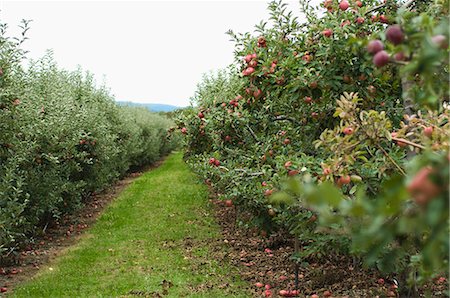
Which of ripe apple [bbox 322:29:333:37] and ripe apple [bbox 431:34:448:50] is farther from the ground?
ripe apple [bbox 322:29:333:37]

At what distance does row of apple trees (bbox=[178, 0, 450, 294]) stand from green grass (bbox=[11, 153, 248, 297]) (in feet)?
3.83

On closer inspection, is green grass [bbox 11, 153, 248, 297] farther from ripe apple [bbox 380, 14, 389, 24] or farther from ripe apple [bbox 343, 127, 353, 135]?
ripe apple [bbox 380, 14, 389, 24]

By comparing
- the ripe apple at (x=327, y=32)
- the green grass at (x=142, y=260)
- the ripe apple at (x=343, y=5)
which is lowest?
the green grass at (x=142, y=260)

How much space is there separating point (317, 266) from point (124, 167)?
12.5 metres

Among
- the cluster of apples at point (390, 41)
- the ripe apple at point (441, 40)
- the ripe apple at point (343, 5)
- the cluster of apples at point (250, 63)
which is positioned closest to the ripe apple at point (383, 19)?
the ripe apple at point (343, 5)

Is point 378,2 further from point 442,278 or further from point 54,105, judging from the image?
point 54,105

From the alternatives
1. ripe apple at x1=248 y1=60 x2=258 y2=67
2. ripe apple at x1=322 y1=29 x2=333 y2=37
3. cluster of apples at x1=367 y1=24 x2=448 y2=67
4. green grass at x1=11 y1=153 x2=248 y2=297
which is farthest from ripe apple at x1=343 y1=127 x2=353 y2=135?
green grass at x1=11 y1=153 x2=248 y2=297

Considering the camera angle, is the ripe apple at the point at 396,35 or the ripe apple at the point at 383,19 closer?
the ripe apple at the point at 396,35

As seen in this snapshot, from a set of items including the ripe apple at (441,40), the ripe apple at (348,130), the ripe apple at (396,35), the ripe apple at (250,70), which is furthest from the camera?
the ripe apple at (250,70)

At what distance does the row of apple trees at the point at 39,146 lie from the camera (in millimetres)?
6414

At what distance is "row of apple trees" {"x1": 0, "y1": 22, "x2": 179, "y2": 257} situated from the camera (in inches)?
253

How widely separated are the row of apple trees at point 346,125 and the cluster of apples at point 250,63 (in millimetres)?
13

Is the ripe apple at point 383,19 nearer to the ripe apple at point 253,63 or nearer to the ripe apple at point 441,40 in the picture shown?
the ripe apple at point 253,63

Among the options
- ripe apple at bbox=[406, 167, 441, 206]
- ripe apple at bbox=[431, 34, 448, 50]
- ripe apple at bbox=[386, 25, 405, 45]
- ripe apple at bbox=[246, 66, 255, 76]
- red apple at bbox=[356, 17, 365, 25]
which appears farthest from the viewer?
ripe apple at bbox=[246, 66, 255, 76]
